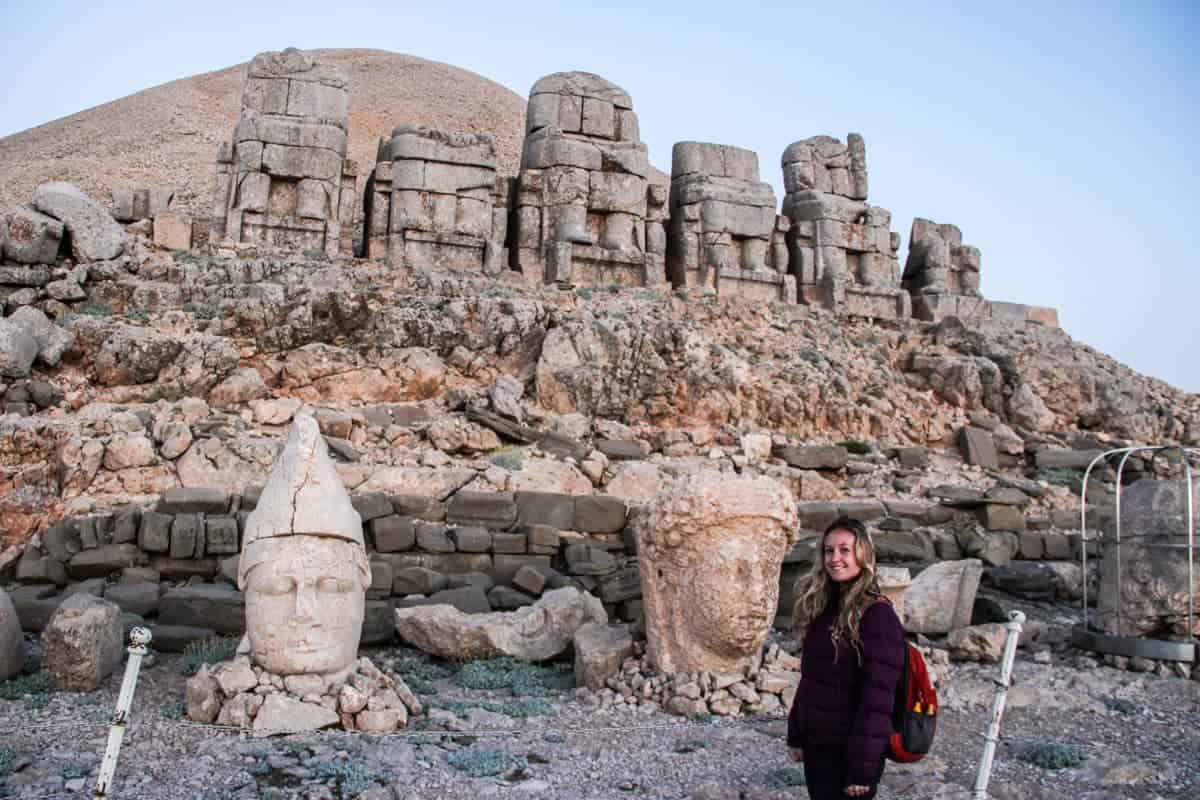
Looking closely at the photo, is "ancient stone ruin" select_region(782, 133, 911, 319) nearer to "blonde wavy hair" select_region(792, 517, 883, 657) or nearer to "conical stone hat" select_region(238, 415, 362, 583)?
"conical stone hat" select_region(238, 415, 362, 583)

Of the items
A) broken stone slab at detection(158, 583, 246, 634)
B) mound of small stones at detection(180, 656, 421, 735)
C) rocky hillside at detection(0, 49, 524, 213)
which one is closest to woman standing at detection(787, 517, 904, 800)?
mound of small stones at detection(180, 656, 421, 735)

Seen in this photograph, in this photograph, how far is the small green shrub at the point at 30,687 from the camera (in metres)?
6.41

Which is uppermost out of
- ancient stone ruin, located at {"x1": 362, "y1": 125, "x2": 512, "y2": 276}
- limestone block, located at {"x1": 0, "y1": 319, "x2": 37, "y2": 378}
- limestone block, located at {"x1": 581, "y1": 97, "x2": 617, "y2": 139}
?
limestone block, located at {"x1": 581, "y1": 97, "x2": 617, "y2": 139}

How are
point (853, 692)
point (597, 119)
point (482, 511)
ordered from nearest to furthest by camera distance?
point (853, 692)
point (482, 511)
point (597, 119)

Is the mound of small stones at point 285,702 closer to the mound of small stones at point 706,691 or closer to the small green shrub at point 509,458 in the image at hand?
the mound of small stones at point 706,691

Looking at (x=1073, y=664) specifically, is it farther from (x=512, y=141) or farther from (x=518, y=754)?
(x=512, y=141)

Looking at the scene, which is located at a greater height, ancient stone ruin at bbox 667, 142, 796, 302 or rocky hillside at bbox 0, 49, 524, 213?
rocky hillside at bbox 0, 49, 524, 213

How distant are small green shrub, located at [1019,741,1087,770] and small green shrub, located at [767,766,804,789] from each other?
4.75 feet

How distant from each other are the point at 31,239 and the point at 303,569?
10.7m

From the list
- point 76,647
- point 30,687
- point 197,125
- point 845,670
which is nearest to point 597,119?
point 76,647

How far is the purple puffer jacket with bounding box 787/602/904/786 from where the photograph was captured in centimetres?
333

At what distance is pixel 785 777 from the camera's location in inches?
202

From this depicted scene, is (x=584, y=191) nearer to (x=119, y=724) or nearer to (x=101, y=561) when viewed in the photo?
(x=101, y=561)

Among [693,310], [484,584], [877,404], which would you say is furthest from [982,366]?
[484,584]
